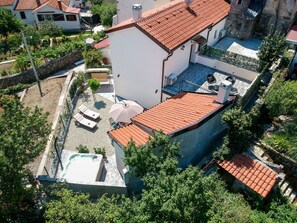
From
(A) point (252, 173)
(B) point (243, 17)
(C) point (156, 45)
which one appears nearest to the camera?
(A) point (252, 173)

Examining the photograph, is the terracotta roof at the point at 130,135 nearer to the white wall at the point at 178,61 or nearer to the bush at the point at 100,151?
the bush at the point at 100,151

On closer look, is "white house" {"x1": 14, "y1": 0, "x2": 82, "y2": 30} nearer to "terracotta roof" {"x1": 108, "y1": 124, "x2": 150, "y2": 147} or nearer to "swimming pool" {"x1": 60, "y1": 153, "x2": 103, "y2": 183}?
"swimming pool" {"x1": 60, "y1": 153, "x2": 103, "y2": 183}

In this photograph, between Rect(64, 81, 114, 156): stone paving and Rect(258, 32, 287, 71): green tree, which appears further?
Rect(64, 81, 114, 156): stone paving

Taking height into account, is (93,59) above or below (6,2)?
above

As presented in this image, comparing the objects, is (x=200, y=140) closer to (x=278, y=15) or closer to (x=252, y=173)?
(x=252, y=173)

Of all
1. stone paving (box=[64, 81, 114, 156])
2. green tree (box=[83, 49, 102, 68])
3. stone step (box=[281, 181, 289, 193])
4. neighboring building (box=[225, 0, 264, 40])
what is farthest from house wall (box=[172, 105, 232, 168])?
green tree (box=[83, 49, 102, 68])

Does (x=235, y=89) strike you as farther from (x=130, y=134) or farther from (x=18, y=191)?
(x=18, y=191)

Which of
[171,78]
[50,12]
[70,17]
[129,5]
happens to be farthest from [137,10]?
[50,12]
